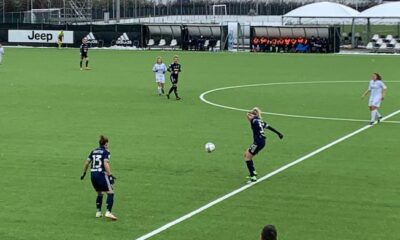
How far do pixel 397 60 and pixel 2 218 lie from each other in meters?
57.7

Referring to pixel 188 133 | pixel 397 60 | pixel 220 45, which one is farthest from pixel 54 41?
pixel 188 133

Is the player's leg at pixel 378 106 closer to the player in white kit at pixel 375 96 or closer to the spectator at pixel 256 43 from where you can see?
the player in white kit at pixel 375 96

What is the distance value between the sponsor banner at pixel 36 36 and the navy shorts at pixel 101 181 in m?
73.9

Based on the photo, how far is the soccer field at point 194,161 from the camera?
14557 mm

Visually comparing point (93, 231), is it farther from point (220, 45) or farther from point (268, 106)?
point (220, 45)

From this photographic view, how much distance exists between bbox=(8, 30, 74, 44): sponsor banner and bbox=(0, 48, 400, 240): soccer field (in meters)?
43.0

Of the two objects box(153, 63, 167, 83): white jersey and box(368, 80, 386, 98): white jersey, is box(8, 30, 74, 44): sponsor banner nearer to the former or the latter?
box(153, 63, 167, 83): white jersey

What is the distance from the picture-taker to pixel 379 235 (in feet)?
45.4

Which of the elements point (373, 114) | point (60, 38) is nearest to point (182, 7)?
point (60, 38)

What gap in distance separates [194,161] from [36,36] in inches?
2786

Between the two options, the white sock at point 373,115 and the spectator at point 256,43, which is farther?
the spectator at point 256,43

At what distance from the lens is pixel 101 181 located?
48.0 ft

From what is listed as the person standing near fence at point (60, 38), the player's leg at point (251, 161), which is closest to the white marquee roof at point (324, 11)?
the person standing near fence at point (60, 38)

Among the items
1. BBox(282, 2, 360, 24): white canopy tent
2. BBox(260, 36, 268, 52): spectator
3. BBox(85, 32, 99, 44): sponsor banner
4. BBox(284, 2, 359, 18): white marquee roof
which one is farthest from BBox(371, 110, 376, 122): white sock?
BBox(284, 2, 359, 18): white marquee roof
